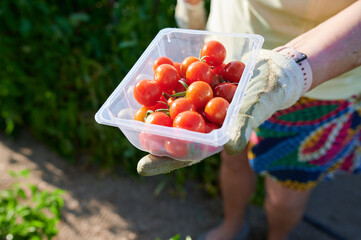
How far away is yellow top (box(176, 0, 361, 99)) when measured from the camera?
3.74ft

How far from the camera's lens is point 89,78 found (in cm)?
213

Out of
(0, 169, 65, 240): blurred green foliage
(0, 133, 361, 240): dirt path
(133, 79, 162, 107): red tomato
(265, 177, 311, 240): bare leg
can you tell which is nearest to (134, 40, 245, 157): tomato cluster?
(133, 79, 162, 107): red tomato

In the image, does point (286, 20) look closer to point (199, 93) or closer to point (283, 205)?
point (199, 93)

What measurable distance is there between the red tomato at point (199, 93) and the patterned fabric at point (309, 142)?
424mm

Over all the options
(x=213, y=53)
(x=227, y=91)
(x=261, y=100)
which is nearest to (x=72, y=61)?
(x=213, y=53)

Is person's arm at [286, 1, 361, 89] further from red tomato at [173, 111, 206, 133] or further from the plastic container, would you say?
red tomato at [173, 111, 206, 133]

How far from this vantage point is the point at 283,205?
1573 mm

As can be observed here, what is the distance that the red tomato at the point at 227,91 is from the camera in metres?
1.07

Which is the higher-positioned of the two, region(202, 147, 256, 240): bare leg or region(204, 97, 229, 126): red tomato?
region(204, 97, 229, 126): red tomato

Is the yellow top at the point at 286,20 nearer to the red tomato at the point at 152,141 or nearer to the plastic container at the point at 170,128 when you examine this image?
the plastic container at the point at 170,128

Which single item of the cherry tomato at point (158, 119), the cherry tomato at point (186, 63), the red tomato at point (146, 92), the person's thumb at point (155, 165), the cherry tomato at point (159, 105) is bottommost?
the person's thumb at point (155, 165)

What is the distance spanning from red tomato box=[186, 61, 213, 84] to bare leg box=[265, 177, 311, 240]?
68cm

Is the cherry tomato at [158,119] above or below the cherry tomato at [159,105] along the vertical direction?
above

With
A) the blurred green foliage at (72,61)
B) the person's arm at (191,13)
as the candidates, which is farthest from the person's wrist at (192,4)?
the blurred green foliage at (72,61)
